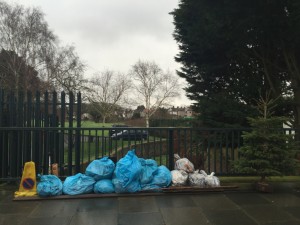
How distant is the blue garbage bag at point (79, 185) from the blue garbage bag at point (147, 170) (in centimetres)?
97

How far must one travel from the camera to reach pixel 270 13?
25.9 ft

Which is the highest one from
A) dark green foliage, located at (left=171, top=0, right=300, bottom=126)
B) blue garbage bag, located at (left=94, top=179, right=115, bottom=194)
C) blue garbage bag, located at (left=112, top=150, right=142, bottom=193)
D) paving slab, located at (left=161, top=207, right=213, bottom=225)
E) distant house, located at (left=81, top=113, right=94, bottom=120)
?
dark green foliage, located at (left=171, top=0, right=300, bottom=126)

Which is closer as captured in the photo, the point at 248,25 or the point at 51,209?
the point at 51,209

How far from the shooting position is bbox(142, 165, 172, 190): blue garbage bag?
582 centimetres

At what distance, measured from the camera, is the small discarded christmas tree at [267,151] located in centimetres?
584

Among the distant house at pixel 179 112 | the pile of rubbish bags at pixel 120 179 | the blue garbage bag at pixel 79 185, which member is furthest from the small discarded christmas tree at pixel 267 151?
the distant house at pixel 179 112

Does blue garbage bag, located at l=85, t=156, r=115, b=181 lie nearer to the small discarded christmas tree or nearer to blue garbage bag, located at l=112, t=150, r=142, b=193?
blue garbage bag, located at l=112, t=150, r=142, b=193

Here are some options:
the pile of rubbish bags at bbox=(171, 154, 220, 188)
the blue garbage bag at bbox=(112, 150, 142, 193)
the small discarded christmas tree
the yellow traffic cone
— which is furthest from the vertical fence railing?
the small discarded christmas tree

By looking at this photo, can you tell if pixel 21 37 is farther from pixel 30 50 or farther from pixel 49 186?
pixel 49 186

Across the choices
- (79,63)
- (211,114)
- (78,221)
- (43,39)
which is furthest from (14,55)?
(78,221)

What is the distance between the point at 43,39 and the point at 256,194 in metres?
25.8

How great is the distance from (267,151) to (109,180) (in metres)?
3.21

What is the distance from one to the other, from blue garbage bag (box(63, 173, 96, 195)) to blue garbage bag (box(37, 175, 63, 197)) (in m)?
0.13

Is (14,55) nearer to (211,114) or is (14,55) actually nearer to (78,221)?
(211,114)
